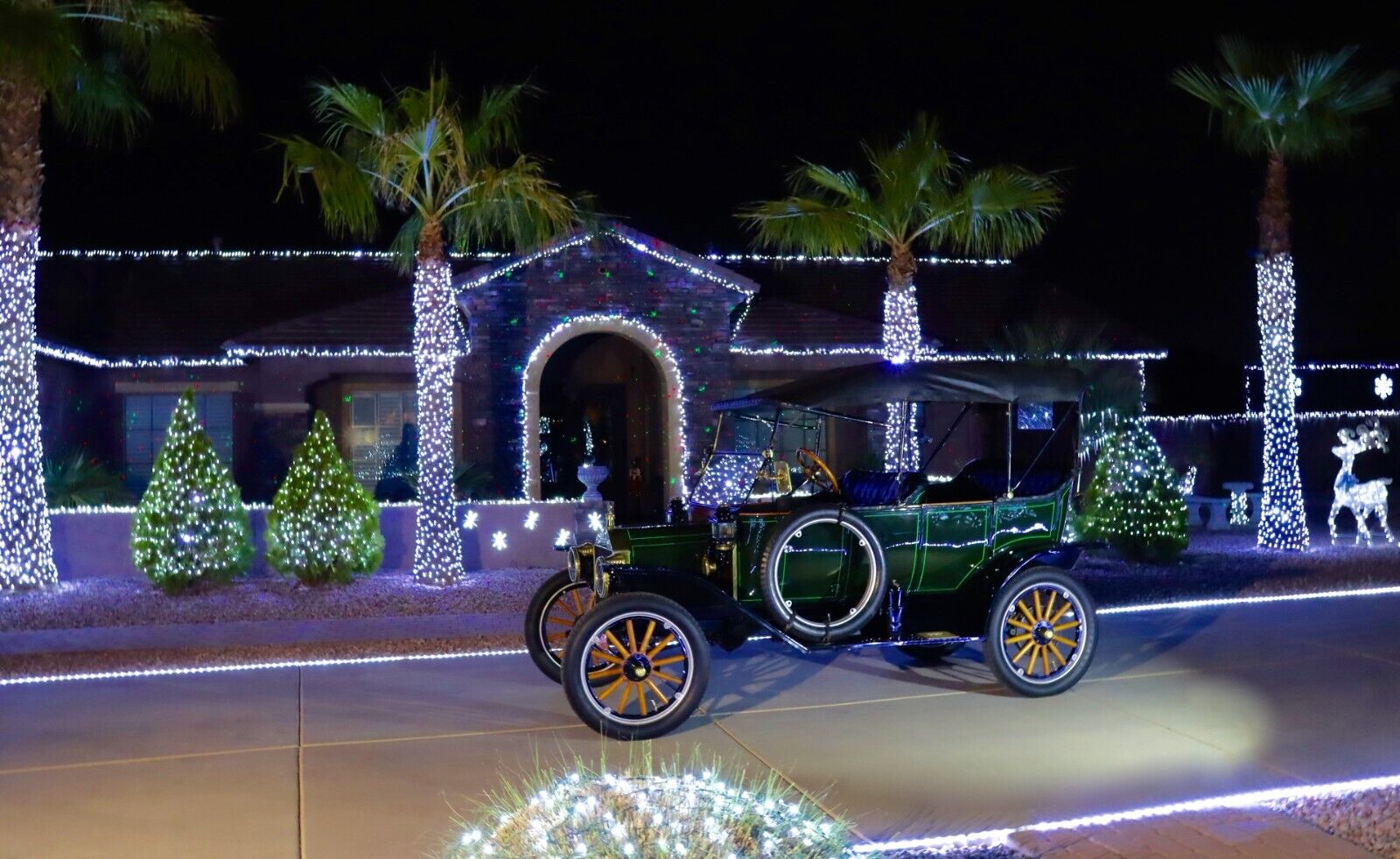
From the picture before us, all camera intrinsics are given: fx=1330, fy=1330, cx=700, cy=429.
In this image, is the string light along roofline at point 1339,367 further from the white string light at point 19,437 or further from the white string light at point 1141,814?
the white string light at point 1141,814

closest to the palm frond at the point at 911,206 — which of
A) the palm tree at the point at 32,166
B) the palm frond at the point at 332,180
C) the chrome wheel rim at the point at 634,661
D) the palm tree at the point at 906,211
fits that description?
the palm tree at the point at 906,211

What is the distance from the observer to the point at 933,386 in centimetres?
884

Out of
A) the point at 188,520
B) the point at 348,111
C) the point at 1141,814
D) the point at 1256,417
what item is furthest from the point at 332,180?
the point at 1256,417

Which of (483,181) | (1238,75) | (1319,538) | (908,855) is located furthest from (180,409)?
(1319,538)

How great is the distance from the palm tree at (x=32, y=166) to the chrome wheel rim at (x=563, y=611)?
292 inches

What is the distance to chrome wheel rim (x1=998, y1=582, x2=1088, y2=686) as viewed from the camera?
855 cm

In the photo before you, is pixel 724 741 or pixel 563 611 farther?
pixel 563 611

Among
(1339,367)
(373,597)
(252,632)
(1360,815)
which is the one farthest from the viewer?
(1339,367)

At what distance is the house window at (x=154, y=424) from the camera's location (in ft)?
66.7

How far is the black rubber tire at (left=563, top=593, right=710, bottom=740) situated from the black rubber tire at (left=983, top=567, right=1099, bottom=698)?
6.53 feet

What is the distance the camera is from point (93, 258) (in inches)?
885

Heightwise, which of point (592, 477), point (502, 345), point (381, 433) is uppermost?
point (502, 345)

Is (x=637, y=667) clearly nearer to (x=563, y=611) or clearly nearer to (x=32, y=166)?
(x=563, y=611)

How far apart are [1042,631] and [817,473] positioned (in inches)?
70.2
